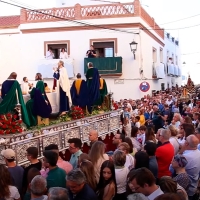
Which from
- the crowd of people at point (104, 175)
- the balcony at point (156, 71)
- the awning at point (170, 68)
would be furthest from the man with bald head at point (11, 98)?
the awning at point (170, 68)

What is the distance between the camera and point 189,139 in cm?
567

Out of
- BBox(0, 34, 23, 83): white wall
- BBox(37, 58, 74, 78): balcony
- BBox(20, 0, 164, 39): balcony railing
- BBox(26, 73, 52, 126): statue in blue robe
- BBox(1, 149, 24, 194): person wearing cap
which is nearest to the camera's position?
BBox(1, 149, 24, 194): person wearing cap

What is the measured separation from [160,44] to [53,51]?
29.5 feet

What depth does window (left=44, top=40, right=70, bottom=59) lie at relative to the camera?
20.9 meters

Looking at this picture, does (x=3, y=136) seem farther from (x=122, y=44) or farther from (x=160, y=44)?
(x=160, y=44)

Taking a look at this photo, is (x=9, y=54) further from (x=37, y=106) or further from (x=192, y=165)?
(x=192, y=165)

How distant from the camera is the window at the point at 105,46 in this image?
66.5 ft

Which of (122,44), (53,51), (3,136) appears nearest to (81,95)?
(3,136)

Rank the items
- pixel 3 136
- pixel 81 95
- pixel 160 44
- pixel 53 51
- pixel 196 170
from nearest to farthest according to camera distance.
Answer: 1. pixel 196 170
2. pixel 3 136
3. pixel 81 95
4. pixel 53 51
5. pixel 160 44

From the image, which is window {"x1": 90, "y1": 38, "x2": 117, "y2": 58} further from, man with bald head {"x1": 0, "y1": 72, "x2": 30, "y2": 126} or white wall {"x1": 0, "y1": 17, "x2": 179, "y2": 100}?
man with bald head {"x1": 0, "y1": 72, "x2": 30, "y2": 126}

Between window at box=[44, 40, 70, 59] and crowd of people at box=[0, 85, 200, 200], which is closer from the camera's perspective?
crowd of people at box=[0, 85, 200, 200]

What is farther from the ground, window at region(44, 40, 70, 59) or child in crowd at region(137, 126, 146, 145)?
window at region(44, 40, 70, 59)

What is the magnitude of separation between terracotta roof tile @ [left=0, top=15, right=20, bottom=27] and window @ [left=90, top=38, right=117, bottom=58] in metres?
5.24

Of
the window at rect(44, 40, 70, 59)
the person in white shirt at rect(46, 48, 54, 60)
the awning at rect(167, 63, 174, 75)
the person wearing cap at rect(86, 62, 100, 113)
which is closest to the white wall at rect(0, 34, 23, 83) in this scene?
the window at rect(44, 40, 70, 59)
